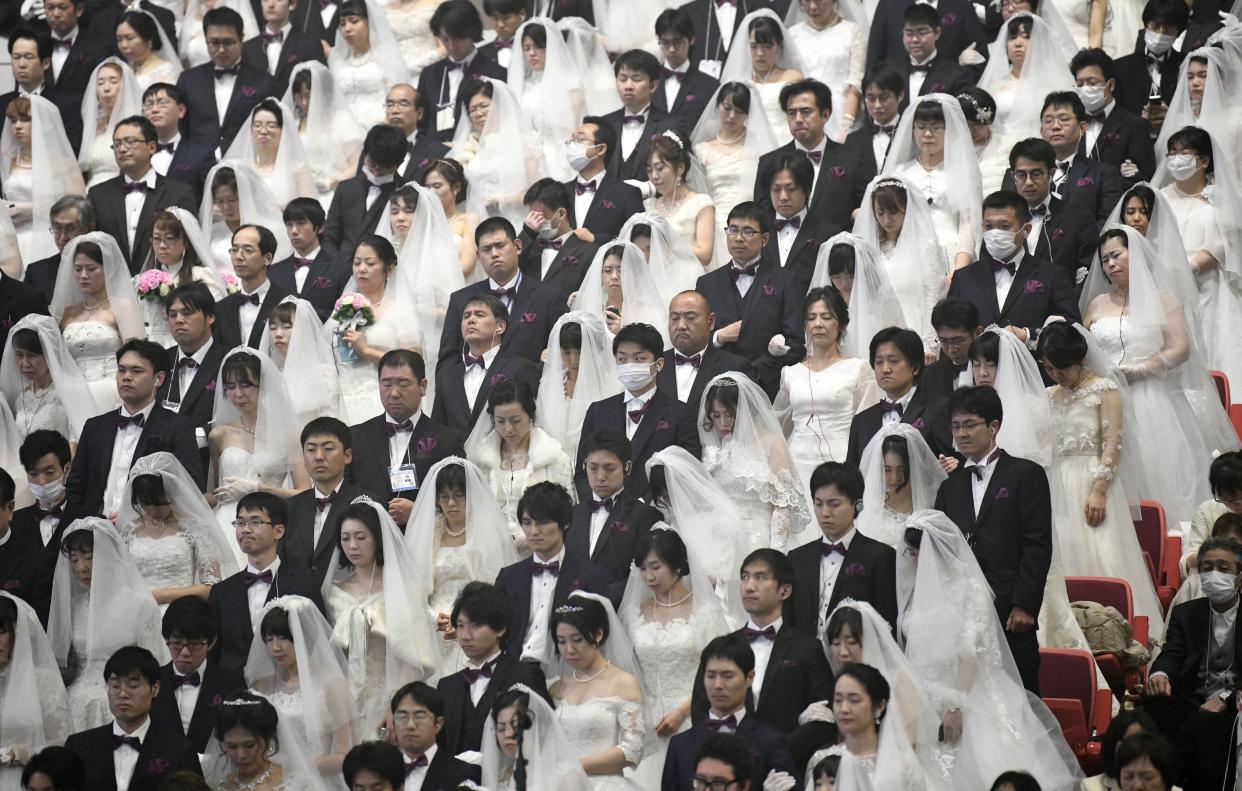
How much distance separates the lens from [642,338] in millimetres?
7574

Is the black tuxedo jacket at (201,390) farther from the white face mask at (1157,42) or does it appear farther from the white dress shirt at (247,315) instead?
the white face mask at (1157,42)

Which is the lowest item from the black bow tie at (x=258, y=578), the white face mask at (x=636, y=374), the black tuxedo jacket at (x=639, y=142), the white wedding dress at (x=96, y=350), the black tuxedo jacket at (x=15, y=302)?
the black bow tie at (x=258, y=578)

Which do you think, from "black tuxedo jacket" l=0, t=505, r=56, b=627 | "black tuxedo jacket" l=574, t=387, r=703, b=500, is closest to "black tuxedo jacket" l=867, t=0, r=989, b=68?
"black tuxedo jacket" l=574, t=387, r=703, b=500

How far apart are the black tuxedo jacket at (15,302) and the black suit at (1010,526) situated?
436cm

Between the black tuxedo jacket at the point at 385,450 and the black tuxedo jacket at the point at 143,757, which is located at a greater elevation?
the black tuxedo jacket at the point at 385,450

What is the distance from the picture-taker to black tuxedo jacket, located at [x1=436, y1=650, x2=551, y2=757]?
6484 millimetres

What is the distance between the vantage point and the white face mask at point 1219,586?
6.25 meters

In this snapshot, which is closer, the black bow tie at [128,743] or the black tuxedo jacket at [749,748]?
the black tuxedo jacket at [749,748]

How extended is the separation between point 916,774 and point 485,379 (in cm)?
298

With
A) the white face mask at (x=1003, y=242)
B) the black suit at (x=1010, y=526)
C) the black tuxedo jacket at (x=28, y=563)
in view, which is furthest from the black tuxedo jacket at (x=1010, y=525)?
the black tuxedo jacket at (x=28, y=563)

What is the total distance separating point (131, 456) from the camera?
7891 mm

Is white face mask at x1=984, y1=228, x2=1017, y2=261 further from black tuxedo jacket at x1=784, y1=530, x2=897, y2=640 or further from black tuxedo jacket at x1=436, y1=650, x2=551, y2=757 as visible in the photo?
black tuxedo jacket at x1=436, y1=650, x2=551, y2=757

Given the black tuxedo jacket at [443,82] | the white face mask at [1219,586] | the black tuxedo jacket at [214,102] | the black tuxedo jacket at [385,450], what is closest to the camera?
the white face mask at [1219,586]

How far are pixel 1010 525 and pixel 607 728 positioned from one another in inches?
59.2
